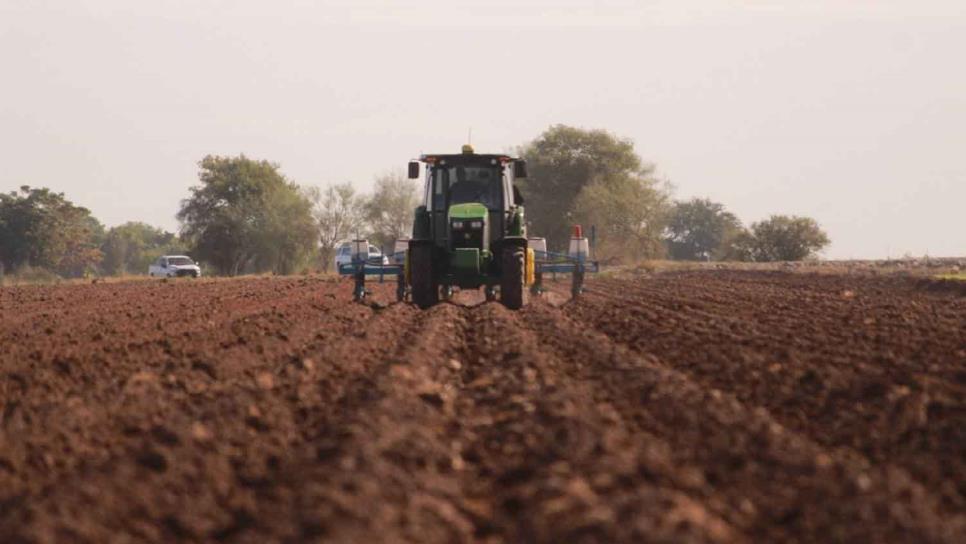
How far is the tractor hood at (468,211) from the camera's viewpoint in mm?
18469

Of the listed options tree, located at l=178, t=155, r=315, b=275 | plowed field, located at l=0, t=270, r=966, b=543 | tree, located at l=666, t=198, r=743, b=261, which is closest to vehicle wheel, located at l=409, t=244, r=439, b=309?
plowed field, located at l=0, t=270, r=966, b=543

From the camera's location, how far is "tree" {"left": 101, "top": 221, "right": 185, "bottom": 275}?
112m

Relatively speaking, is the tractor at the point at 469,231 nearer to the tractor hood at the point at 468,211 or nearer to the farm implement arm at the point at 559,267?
the tractor hood at the point at 468,211

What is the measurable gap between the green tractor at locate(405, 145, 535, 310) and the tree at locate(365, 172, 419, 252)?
5105 centimetres

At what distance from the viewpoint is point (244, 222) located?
66.9 meters

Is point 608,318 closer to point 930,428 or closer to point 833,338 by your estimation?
point 833,338

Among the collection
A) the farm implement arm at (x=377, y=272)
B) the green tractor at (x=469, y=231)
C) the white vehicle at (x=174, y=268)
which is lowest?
the white vehicle at (x=174, y=268)

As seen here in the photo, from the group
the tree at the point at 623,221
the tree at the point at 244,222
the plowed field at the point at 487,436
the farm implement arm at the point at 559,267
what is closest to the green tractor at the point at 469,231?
the plowed field at the point at 487,436

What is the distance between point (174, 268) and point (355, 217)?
66.1ft

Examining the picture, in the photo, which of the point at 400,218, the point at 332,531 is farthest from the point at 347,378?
the point at 400,218

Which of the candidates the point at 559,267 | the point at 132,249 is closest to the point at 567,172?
the point at 559,267

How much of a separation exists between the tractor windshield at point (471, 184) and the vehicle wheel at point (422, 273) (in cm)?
116

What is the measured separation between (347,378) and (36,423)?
2871 millimetres

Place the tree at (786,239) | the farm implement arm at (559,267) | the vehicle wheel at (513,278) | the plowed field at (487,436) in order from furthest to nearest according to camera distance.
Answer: the tree at (786,239) → the farm implement arm at (559,267) → the vehicle wheel at (513,278) → the plowed field at (487,436)
